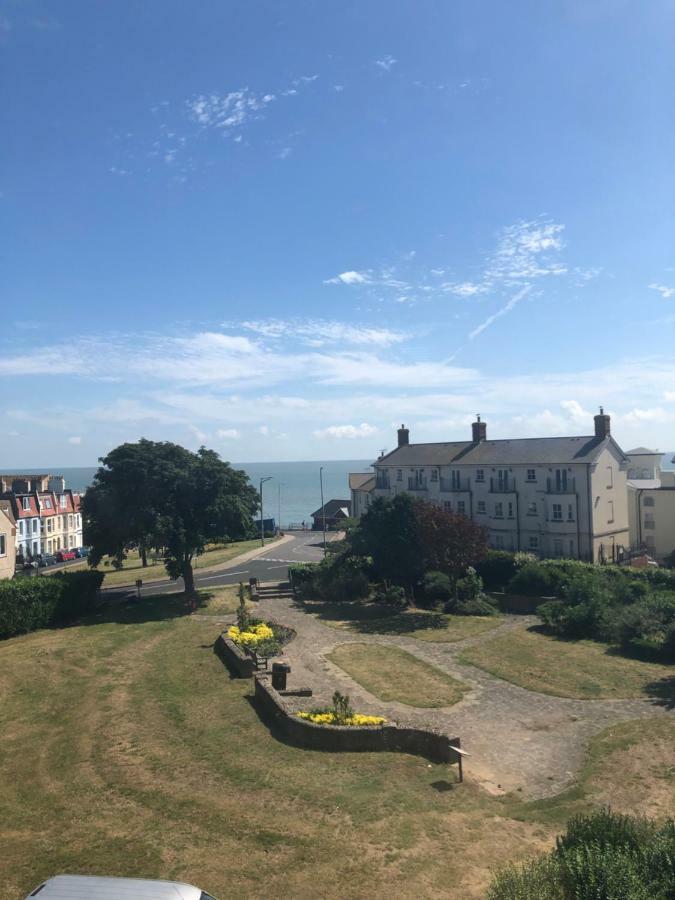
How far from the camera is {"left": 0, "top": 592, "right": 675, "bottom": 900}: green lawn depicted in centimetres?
1163

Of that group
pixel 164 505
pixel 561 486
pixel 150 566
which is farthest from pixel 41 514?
pixel 561 486

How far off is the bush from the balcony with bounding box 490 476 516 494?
1967 inches

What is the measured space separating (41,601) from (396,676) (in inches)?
766

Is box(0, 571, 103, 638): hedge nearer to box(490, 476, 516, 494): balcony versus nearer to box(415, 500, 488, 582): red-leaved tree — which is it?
box(415, 500, 488, 582): red-leaved tree

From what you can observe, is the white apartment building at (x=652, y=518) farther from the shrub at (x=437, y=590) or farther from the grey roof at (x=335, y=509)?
the grey roof at (x=335, y=509)

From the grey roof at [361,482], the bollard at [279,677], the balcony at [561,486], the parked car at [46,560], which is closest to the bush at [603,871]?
the bollard at [279,677]

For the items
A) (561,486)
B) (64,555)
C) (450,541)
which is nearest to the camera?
(450,541)

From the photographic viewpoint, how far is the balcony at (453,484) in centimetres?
6269

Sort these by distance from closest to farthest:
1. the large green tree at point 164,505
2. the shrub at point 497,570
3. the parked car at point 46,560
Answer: the large green tree at point 164,505, the shrub at point 497,570, the parked car at point 46,560

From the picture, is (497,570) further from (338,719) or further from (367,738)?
(367,738)

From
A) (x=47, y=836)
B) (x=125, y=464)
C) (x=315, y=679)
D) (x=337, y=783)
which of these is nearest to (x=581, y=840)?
(x=337, y=783)

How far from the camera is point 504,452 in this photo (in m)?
61.6

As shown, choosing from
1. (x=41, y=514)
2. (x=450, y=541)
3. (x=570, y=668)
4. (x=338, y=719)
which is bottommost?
(x=570, y=668)

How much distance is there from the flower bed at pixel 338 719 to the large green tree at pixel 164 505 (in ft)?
64.7
